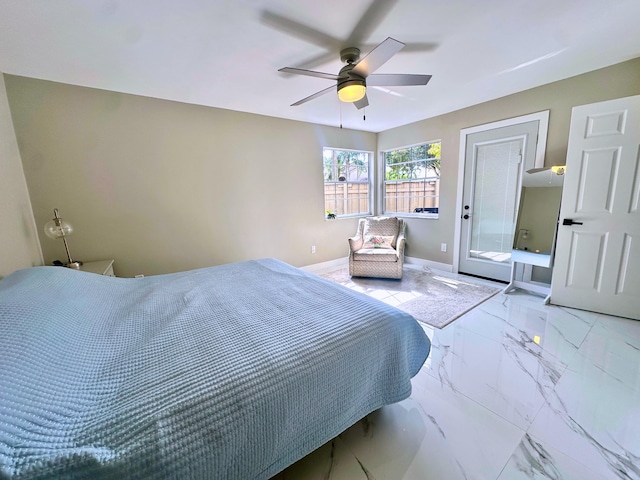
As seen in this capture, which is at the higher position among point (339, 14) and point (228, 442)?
point (339, 14)

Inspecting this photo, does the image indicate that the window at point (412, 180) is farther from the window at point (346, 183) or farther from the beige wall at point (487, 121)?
the window at point (346, 183)

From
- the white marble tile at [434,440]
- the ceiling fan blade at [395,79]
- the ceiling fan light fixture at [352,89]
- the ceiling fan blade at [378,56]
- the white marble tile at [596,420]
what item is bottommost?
the white marble tile at [434,440]

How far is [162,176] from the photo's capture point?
9.50ft

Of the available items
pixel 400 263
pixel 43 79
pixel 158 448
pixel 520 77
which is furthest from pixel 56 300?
pixel 520 77

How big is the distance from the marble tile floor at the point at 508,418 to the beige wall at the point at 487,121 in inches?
80.7

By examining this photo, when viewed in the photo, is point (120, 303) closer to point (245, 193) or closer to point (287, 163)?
point (245, 193)

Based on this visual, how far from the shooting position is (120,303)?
1529 mm

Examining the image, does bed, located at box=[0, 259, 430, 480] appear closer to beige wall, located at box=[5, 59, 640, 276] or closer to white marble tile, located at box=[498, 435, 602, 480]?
white marble tile, located at box=[498, 435, 602, 480]

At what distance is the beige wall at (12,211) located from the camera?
1.92 m

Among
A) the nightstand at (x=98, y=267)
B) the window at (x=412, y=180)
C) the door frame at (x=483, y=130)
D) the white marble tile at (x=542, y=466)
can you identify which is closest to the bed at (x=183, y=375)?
the white marble tile at (x=542, y=466)

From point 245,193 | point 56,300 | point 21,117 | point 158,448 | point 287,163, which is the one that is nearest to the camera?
point 158,448

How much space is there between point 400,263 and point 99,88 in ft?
12.8

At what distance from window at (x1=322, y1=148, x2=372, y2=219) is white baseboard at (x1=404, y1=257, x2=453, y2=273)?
1167 millimetres

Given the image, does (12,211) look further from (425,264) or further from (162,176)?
(425,264)
